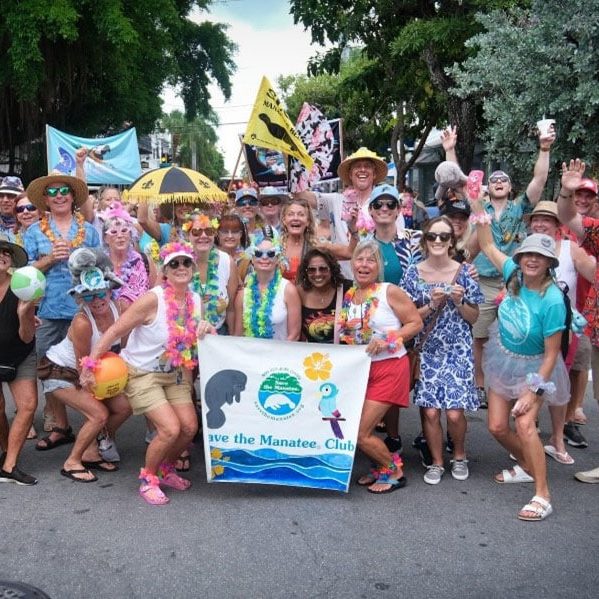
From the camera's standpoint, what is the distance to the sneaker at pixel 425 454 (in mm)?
4754

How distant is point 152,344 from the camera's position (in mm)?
4312

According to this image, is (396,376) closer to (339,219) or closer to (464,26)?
(339,219)

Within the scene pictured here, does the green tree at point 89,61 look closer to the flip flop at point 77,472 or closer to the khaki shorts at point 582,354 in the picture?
the flip flop at point 77,472

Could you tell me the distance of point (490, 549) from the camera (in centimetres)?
356

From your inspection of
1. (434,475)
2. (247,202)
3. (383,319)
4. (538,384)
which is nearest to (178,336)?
(383,319)

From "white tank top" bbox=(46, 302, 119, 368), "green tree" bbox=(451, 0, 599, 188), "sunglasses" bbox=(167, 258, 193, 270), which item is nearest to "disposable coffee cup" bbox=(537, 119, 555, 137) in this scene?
"green tree" bbox=(451, 0, 599, 188)

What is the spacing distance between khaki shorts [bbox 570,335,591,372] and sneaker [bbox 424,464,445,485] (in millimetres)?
1580

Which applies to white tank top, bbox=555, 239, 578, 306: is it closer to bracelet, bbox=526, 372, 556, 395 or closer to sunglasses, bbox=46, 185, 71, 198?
bracelet, bbox=526, 372, 556, 395

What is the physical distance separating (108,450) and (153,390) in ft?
3.07

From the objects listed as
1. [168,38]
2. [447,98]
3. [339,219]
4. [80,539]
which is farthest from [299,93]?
[80,539]

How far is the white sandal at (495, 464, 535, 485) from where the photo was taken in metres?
4.49

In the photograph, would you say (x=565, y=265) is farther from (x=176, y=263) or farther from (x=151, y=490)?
(x=151, y=490)

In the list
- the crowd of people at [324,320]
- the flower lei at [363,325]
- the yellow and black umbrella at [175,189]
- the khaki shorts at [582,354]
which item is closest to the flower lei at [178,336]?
the crowd of people at [324,320]

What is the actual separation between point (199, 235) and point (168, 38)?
1598cm
